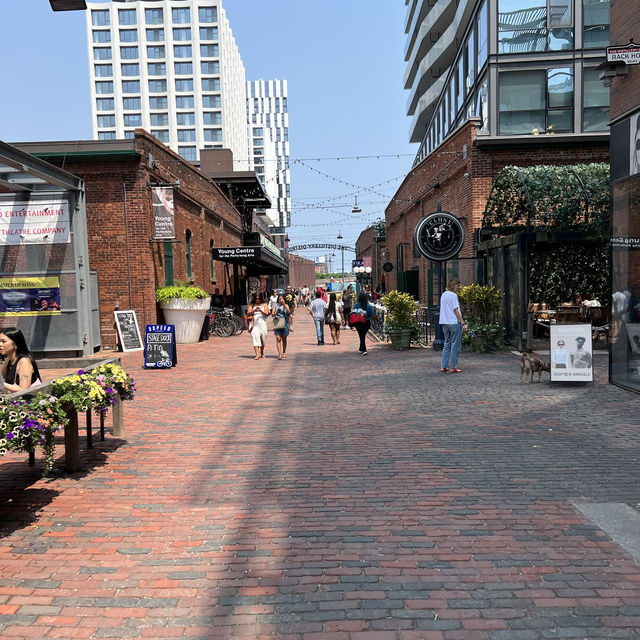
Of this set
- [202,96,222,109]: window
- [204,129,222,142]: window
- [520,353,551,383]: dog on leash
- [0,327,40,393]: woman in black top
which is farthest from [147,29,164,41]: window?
[0,327,40,393]: woman in black top

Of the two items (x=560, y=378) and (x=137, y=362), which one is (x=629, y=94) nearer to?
(x=560, y=378)

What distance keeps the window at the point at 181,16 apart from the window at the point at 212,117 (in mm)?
12484

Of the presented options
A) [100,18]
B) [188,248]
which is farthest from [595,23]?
[100,18]

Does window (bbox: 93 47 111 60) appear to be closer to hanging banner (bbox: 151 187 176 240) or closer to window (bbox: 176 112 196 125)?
window (bbox: 176 112 196 125)

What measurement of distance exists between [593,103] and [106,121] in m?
78.2

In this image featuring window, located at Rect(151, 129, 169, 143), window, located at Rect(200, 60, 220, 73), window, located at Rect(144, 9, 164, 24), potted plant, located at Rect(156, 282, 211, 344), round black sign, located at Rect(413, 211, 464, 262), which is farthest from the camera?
window, located at Rect(151, 129, 169, 143)

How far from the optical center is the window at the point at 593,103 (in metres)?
21.7

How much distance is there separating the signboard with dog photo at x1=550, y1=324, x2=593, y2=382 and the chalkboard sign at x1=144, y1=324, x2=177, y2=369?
766cm

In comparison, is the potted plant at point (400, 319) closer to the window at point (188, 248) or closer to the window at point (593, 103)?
the window at point (188, 248)

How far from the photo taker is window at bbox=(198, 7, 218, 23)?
274 ft

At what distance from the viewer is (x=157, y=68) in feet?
278

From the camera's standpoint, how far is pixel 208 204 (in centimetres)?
2511

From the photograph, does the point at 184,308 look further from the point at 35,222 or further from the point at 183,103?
the point at 183,103

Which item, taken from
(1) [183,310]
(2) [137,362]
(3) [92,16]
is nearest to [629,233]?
(2) [137,362]
